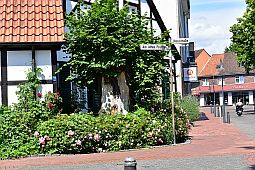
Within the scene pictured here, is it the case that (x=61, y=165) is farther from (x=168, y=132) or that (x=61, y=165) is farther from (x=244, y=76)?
(x=244, y=76)

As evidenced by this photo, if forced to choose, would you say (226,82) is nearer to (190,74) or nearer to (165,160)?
(190,74)

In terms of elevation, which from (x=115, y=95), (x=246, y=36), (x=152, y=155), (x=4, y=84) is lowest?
(x=152, y=155)

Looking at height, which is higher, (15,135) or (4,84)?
(4,84)

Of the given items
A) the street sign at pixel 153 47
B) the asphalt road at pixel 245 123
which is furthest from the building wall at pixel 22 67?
the asphalt road at pixel 245 123

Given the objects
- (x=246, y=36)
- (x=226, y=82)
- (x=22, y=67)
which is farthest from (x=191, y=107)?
(x=226, y=82)

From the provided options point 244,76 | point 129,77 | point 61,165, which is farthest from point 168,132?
point 244,76

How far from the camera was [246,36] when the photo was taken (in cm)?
4519

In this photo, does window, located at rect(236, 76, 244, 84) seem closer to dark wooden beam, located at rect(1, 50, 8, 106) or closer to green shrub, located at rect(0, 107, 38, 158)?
dark wooden beam, located at rect(1, 50, 8, 106)

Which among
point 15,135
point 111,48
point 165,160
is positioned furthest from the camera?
point 111,48

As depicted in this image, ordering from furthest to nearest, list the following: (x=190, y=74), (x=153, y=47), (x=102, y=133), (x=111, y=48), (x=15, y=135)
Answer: (x=190, y=74), (x=111, y=48), (x=153, y=47), (x=102, y=133), (x=15, y=135)

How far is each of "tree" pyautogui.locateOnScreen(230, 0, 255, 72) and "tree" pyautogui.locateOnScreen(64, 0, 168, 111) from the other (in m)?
28.2

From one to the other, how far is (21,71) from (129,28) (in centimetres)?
420

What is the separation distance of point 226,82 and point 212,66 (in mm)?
7218

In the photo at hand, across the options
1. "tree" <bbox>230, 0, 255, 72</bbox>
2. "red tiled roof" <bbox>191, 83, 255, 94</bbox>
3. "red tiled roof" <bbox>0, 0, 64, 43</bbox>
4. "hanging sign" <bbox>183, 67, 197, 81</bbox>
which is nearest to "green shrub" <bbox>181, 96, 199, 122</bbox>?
"hanging sign" <bbox>183, 67, 197, 81</bbox>
